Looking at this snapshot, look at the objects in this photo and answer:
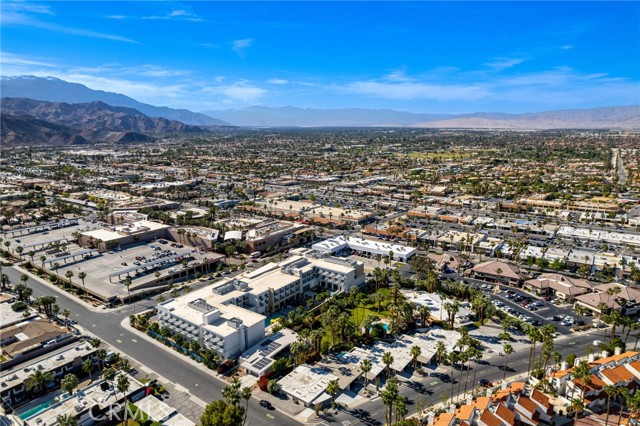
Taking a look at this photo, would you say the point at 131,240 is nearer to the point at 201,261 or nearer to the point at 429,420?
the point at 201,261

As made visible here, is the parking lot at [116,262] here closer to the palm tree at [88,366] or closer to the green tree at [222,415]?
the palm tree at [88,366]

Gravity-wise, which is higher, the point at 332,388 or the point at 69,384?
the point at 69,384

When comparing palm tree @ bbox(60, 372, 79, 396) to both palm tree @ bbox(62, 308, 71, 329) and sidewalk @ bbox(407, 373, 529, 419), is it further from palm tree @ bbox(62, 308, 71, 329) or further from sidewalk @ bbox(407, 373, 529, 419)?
sidewalk @ bbox(407, 373, 529, 419)

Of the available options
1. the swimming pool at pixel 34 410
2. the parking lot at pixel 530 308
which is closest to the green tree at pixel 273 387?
the swimming pool at pixel 34 410

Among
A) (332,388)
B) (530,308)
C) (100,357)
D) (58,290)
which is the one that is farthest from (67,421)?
(530,308)

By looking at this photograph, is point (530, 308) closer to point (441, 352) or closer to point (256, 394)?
point (441, 352)

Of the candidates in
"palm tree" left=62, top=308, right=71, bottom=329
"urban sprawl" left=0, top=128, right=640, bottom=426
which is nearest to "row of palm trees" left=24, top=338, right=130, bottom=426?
"urban sprawl" left=0, top=128, right=640, bottom=426
